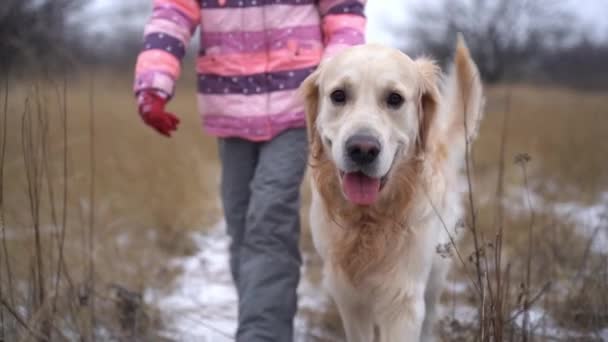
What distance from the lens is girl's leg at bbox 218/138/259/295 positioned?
2.45 m

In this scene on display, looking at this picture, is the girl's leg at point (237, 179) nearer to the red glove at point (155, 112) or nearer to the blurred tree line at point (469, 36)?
the red glove at point (155, 112)

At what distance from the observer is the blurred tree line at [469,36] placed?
331 inches

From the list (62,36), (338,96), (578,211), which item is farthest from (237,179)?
(62,36)

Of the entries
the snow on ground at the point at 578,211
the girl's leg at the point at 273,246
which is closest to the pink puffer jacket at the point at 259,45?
the girl's leg at the point at 273,246

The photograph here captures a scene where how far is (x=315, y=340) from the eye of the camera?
2730 mm

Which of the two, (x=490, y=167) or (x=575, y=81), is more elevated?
(x=575, y=81)

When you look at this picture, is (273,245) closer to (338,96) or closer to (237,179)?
(237,179)

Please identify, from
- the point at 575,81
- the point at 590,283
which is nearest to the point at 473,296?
the point at 590,283

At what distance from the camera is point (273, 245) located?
226 cm

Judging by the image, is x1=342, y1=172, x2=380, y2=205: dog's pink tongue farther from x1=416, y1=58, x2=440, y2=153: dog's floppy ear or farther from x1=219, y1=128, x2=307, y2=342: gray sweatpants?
x1=219, y1=128, x2=307, y2=342: gray sweatpants

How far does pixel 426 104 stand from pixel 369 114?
12.8 inches

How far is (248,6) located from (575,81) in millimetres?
9653

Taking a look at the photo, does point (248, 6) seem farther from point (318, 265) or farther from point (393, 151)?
point (318, 265)

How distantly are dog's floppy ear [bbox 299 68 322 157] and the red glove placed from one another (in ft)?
1.53
